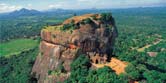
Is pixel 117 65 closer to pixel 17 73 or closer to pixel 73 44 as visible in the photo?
pixel 73 44

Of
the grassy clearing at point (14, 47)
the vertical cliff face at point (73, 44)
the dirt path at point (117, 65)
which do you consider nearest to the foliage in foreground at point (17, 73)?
the vertical cliff face at point (73, 44)

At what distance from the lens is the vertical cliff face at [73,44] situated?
4312 centimetres

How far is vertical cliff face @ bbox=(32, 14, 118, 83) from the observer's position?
141 feet

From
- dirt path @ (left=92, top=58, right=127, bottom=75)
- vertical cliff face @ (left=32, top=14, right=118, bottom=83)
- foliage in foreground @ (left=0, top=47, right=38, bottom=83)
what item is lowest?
foliage in foreground @ (left=0, top=47, right=38, bottom=83)

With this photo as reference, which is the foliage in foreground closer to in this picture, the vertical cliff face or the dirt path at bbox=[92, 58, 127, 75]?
the vertical cliff face

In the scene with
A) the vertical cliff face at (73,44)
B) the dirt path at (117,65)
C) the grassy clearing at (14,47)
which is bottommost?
the grassy clearing at (14,47)

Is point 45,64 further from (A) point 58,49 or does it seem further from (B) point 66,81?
(B) point 66,81

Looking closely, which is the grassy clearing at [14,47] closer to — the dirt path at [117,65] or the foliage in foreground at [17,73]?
→ the foliage in foreground at [17,73]

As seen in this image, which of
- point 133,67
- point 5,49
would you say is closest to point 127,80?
point 133,67

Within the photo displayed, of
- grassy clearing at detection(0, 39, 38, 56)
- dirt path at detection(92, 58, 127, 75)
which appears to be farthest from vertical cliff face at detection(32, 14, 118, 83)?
grassy clearing at detection(0, 39, 38, 56)

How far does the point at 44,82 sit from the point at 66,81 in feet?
19.8

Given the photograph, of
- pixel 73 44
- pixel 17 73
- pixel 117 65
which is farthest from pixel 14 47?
pixel 117 65

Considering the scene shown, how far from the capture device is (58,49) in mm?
Result: 44594

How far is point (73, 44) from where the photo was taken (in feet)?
141
